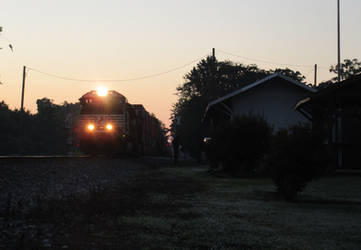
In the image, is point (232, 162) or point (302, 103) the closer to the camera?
point (232, 162)

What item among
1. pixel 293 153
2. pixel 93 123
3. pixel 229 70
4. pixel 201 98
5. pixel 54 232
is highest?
pixel 229 70

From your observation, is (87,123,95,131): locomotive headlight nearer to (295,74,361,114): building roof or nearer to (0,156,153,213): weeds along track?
(0,156,153,213): weeds along track

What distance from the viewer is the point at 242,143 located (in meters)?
17.2

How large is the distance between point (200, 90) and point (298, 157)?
166ft

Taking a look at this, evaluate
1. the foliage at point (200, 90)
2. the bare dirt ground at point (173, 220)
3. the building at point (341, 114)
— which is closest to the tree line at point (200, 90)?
the foliage at point (200, 90)

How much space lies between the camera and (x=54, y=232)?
5.38 metres

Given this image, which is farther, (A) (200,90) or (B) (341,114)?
(A) (200,90)

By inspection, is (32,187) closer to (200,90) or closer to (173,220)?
(173,220)

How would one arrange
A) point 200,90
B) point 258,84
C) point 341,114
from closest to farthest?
1. point 341,114
2. point 258,84
3. point 200,90

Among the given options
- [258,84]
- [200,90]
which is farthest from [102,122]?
[200,90]

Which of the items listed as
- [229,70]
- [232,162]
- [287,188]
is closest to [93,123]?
[232,162]

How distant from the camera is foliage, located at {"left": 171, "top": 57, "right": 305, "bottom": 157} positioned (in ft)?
167

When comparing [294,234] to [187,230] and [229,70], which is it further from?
[229,70]

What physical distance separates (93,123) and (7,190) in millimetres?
19515
